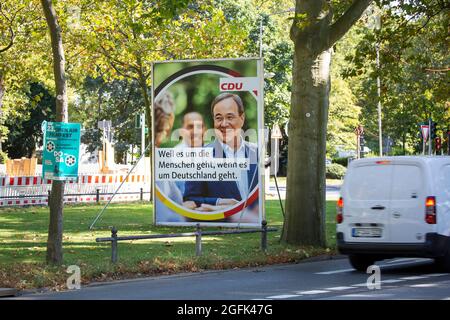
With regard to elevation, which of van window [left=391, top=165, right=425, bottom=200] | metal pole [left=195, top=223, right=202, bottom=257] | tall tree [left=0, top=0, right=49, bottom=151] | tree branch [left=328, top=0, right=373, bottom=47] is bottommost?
metal pole [left=195, top=223, right=202, bottom=257]

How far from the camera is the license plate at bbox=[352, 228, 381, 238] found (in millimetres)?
14148

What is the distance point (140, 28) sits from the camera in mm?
17797

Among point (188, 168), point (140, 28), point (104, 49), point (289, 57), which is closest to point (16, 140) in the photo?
point (289, 57)

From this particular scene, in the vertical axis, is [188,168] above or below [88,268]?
above

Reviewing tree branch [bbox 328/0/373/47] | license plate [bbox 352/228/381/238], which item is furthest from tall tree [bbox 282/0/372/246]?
license plate [bbox 352/228/381/238]

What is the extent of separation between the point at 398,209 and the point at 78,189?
24595mm

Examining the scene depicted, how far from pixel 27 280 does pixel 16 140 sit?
56732 mm

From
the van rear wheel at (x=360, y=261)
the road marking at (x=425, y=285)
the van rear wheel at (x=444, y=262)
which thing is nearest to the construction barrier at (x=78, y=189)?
the van rear wheel at (x=360, y=261)

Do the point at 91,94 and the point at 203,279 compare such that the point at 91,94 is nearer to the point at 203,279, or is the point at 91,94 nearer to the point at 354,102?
the point at 354,102

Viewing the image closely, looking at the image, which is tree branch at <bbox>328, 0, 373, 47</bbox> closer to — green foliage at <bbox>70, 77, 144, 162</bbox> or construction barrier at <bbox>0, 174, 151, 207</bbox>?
construction barrier at <bbox>0, 174, 151, 207</bbox>

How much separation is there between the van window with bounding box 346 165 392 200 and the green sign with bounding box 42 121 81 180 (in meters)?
4.88

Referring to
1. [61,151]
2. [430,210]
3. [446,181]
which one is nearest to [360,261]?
[430,210]

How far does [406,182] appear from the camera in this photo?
13961mm
